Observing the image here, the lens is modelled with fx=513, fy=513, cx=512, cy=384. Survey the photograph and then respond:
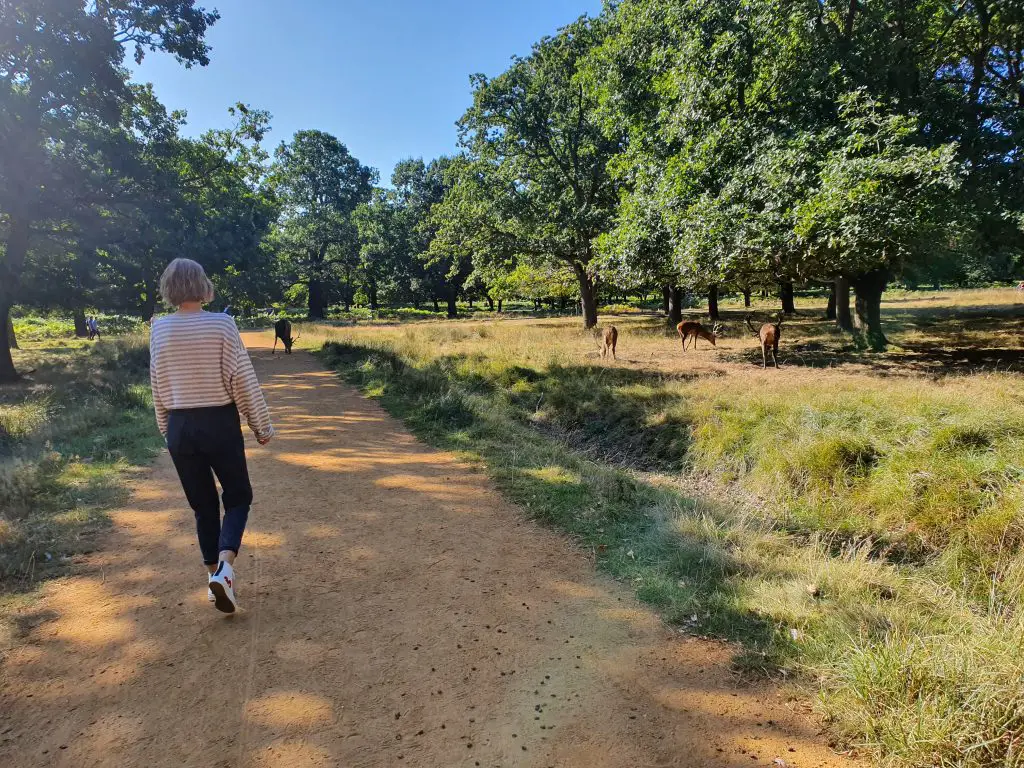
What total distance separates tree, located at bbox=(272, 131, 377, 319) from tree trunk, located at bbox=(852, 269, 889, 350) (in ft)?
117

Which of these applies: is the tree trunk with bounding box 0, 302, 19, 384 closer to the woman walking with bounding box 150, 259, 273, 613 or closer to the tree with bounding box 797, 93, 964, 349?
the woman walking with bounding box 150, 259, 273, 613

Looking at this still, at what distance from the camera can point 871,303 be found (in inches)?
557

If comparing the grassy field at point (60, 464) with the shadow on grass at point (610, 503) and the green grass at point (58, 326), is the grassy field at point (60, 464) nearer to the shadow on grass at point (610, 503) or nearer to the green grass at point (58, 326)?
the shadow on grass at point (610, 503)

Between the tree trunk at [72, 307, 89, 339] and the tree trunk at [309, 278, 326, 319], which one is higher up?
the tree trunk at [309, 278, 326, 319]

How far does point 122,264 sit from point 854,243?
21499 mm

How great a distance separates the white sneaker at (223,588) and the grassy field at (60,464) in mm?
1208

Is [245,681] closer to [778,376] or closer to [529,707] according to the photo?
[529,707]

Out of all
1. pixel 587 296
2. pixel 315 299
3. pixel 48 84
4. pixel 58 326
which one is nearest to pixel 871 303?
pixel 587 296

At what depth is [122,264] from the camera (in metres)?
17.7

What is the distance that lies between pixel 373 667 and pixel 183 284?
2521 mm

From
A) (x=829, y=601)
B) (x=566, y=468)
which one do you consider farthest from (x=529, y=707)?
(x=566, y=468)

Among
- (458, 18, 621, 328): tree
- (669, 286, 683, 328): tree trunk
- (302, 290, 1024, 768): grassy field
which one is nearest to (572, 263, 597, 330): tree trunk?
(458, 18, 621, 328): tree

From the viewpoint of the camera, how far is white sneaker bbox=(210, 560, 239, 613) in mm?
3123

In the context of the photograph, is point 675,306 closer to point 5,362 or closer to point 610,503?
point 610,503
